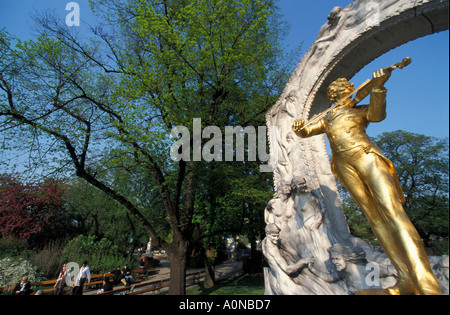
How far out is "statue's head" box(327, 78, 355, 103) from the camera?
3.72 meters

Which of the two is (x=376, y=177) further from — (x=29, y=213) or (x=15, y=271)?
(x=29, y=213)

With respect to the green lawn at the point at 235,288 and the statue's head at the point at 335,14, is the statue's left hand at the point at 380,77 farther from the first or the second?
the green lawn at the point at 235,288

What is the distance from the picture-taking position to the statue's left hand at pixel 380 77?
2879mm

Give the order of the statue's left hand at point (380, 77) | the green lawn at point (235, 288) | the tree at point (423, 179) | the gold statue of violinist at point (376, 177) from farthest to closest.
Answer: the tree at point (423, 179)
the green lawn at point (235, 288)
the statue's left hand at point (380, 77)
the gold statue of violinist at point (376, 177)

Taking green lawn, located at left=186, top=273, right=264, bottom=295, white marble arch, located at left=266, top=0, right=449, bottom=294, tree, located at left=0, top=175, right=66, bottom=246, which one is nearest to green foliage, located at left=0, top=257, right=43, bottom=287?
tree, located at left=0, top=175, right=66, bottom=246

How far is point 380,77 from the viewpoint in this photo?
115 inches

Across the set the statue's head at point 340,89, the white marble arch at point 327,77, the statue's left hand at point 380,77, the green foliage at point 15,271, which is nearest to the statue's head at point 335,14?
the white marble arch at point 327,77

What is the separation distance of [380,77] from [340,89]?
0.84 metres

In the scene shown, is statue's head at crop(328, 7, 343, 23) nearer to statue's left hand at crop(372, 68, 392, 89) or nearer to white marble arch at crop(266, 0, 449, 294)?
white marble arch at crop(266, 0, 449, 294)

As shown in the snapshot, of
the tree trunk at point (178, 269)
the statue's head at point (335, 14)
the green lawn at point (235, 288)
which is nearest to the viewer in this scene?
the statue's head at point (335, 14)

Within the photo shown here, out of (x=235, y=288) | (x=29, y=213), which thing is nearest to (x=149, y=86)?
(x=235, y=288)
